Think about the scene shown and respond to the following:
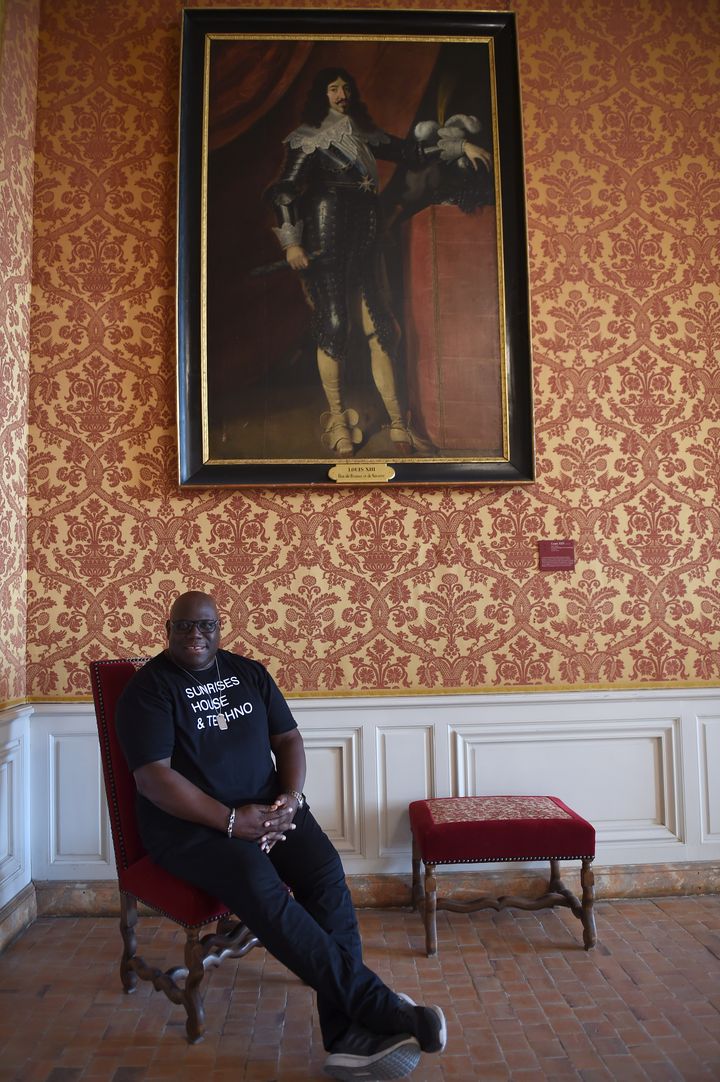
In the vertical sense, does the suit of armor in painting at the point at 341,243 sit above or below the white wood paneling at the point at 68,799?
above

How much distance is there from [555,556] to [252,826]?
187cm

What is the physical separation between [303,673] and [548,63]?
3120 mm

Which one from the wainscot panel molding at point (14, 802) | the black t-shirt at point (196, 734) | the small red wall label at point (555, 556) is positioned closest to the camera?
the black t-shirt at point (196, 734)

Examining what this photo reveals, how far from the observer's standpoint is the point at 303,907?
2.46 metres

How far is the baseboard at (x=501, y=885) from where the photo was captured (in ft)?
11.0

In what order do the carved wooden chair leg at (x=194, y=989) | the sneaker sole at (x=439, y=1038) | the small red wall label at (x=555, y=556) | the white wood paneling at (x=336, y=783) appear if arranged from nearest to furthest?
the sneaker sole at (x=439, y=1038)
the carved wooden chair leg at (x=194, y=989)
the white wood paneling at (x=336, y=783)
the small red wall label at (x=555, y=556)

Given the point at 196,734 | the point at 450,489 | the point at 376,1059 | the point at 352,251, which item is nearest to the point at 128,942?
the point at 196,734

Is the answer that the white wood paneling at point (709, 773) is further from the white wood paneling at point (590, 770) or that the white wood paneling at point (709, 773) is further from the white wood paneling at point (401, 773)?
the white wood paneling at point (401, 773)

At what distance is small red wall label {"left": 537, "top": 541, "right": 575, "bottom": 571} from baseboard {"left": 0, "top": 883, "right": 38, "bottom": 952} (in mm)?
2642

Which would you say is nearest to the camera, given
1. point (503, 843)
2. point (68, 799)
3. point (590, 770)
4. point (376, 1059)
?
point (376, 1059)

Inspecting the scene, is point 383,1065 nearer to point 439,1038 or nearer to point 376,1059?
point 376,1059

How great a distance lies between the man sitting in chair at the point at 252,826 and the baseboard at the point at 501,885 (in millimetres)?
936

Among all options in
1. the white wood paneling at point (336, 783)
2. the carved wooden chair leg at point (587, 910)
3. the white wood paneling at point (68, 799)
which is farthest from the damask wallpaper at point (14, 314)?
the carved wooden chair leg at point (587, 910)

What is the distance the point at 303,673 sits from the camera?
350 centimetres
